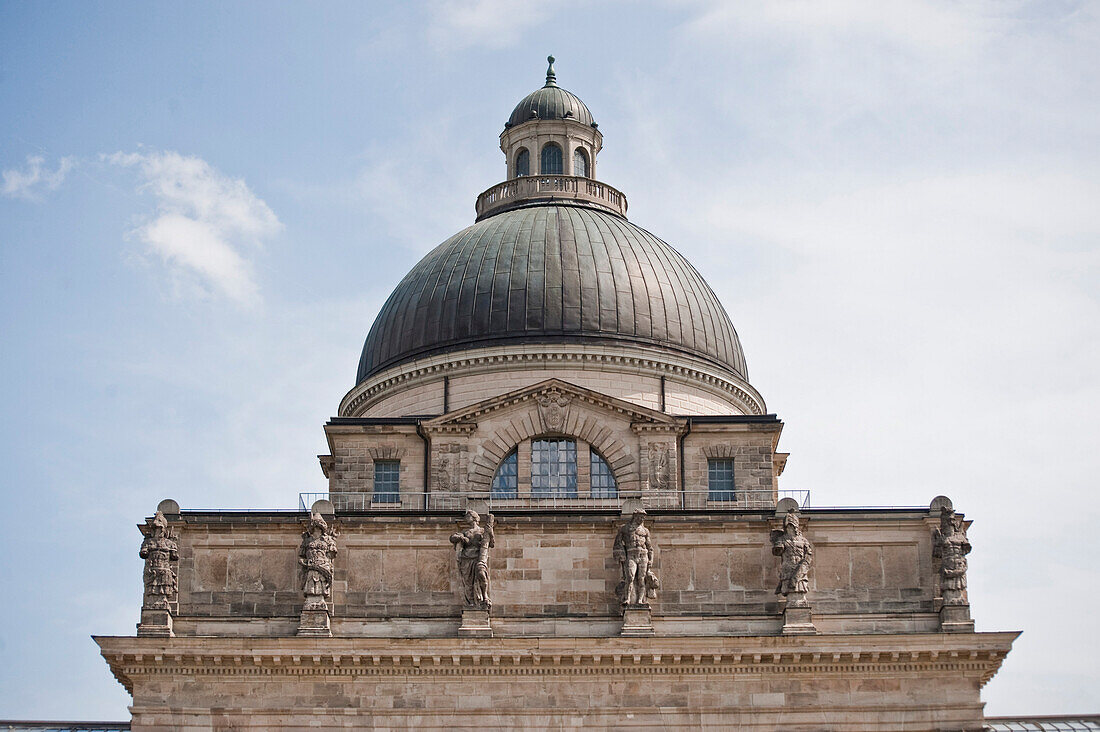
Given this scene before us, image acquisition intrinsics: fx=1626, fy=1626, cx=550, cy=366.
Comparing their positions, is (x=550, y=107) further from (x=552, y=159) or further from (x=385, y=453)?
(x=385, y=453)

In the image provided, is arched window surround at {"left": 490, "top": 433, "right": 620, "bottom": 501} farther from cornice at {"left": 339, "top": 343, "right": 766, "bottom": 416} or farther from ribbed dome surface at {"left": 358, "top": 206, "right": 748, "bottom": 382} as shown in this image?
ribbed dome surface at {"left": 358, "top": 206, "right": 748, "bottom": 382}

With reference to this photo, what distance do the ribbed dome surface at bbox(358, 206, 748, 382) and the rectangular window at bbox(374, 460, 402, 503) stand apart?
4.44 metres

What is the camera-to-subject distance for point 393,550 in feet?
133

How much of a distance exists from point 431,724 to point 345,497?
9164mm

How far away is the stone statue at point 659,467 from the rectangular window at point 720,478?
1.28m

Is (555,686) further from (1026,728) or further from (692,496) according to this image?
(1026,728)

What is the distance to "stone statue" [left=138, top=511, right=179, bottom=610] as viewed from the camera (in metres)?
39.4

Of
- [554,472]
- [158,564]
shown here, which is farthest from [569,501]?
[158,564]

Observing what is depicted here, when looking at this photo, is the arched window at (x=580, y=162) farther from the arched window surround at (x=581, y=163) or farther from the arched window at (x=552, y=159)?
the arched window at (x=552, y=159)

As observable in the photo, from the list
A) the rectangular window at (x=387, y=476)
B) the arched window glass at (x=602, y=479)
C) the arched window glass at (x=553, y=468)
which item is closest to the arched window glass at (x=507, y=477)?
the arched window glass at (x=553, y=468)

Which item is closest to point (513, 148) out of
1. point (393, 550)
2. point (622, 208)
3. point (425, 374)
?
point (622, 208)

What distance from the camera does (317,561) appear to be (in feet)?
129

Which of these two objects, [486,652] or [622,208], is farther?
[622,208]

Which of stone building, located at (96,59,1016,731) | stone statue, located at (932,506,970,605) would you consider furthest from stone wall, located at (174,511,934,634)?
stone statue, located at (932,506,970,605)
